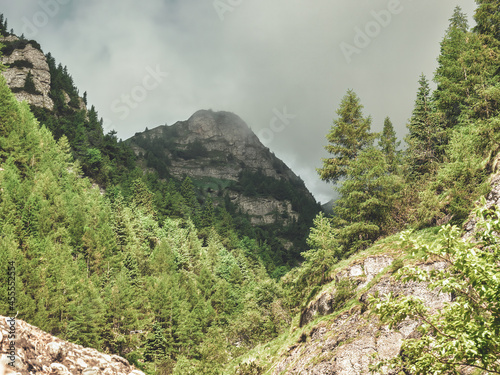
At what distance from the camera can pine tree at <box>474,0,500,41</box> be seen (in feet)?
83.9

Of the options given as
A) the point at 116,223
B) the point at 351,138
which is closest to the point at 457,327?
the point at 351,138

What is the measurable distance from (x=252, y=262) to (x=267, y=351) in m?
69.1

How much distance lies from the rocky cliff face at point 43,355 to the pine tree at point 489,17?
3941cm

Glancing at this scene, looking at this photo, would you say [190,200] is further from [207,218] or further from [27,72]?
[27,72]

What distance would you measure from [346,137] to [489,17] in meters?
16.9

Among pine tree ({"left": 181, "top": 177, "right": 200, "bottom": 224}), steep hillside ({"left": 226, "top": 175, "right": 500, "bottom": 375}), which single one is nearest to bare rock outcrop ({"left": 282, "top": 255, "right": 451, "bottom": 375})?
steep hillside ({"left": 226, "top": 175, "right": 500, "bottom": 375})

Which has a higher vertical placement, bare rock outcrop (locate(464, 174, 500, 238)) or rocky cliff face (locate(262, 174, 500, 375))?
bare rock outcrop (locate(464, 174, 500, 238))

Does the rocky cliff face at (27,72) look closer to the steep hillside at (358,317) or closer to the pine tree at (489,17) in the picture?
the steep hillside at (358,317)

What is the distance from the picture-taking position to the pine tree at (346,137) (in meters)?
24.3

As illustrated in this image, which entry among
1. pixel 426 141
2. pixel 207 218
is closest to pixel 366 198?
pixel 426 141

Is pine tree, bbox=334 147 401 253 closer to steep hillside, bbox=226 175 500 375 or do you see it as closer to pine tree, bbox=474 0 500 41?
steep hillside, bbox=226 175 500 375

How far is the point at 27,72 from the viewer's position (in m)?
94.9

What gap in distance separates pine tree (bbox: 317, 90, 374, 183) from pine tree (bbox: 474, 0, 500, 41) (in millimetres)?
13703

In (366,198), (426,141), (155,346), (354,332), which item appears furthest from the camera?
(155,346)
